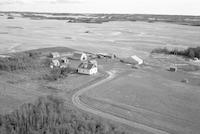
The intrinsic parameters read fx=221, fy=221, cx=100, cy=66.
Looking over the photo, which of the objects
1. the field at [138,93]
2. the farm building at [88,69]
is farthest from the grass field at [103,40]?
the field at [138,93]

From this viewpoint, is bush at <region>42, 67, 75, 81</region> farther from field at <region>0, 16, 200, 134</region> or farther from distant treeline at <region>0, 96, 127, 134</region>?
distant treeline at <region>0, 96, 127, 134</region>

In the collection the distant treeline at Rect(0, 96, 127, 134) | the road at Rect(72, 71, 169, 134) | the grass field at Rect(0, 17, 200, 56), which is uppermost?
the grass field at Rect(0, 17, 200, 56)

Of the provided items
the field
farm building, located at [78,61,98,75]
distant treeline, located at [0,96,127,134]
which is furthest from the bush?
distant treeline, located at [0,96,127,134]

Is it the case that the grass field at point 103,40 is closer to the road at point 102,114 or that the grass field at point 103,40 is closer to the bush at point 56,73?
the bush at point 56,73

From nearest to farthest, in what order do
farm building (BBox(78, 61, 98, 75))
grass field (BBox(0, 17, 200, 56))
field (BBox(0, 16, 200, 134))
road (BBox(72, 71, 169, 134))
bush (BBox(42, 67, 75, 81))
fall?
road (BBox(72, 71, 169, 134)), field (BBox(0, 16, 200, 134)), bush (BBox(42, 67, 75, 81)), farm building (BBox(78, 61, 98, 75)), grass field (BBox(0, 17, 200, 56))

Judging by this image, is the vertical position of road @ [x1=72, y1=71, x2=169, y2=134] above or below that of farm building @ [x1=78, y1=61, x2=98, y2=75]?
below

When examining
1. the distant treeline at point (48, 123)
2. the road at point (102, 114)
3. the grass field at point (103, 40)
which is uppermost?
the grass field at point (103, 40)

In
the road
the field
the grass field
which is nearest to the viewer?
the road

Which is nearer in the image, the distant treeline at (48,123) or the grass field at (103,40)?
the distant treeline at (48,123)

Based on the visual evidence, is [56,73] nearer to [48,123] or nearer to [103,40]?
[48,123]
